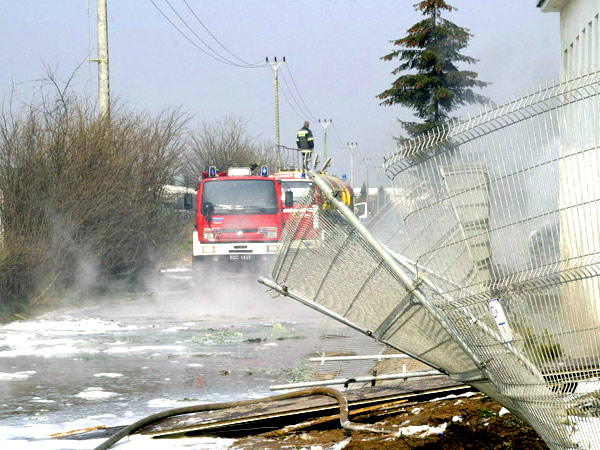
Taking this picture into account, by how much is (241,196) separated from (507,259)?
60.6 ft

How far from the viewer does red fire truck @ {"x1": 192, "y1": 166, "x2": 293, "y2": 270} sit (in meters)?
23.1

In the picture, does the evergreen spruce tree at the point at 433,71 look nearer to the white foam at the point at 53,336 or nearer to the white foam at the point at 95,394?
the white foam at the point at 53,336

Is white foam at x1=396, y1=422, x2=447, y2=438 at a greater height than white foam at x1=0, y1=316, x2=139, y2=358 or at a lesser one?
greater

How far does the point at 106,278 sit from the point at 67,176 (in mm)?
3243

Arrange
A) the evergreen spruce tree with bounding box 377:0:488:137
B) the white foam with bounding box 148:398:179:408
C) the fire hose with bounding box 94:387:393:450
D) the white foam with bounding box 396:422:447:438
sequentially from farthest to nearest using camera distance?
the evergreen spruce tree with bounding box 377:0:488:137, the white foam with bounding box 148:398:179:408, the fire hose with bounding box 94:387:393:450, the white foam with bounding box 396:422:447:438

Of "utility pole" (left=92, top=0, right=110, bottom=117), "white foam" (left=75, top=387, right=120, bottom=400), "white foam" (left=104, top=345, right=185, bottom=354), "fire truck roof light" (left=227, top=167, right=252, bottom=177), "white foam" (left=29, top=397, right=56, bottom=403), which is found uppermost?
"utility pole" (left=92, top=0, right=110, bottom=117)

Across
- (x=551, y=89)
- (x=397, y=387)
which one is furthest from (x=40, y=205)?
(x=551, y=89)

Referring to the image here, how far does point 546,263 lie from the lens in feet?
16.5

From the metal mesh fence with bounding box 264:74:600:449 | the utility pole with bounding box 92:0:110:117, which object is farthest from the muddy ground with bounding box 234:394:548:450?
the utility pole with bounding box 92:0:110:117

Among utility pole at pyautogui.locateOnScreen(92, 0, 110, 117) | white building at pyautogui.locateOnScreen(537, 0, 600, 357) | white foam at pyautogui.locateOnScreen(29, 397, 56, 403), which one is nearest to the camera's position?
white building at pyautogui.locateOnScreen(537, 0, 600, 357)

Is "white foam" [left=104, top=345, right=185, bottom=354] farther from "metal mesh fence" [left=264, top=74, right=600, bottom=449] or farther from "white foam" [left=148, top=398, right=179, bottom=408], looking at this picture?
"metal mesh fence" [left=264, top=74, right=600, bottom=449]

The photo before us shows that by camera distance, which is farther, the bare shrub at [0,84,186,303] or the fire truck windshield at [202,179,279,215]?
the fire truck windshield at [202,179,279,215]

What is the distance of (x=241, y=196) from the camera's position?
23.6 metres

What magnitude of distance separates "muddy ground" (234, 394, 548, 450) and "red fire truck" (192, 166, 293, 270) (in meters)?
15.6
